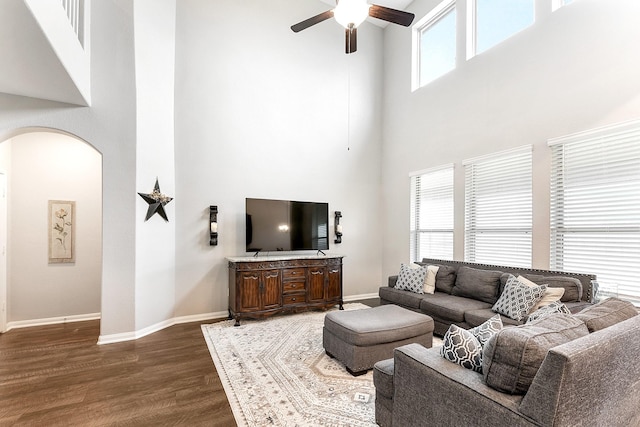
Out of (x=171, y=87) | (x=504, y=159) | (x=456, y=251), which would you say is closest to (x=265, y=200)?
(x=171, y=87)

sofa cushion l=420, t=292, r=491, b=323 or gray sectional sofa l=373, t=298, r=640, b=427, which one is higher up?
gray sectional sofa l=373, t=298, r=640, b=427

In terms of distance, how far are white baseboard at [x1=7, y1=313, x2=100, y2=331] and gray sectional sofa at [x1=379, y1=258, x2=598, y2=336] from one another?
15.1 ft

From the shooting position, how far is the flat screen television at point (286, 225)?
5035 millimetres

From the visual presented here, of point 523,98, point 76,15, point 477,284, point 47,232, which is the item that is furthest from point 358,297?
point 76,15

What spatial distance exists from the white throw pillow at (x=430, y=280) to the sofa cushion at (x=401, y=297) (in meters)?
0.23

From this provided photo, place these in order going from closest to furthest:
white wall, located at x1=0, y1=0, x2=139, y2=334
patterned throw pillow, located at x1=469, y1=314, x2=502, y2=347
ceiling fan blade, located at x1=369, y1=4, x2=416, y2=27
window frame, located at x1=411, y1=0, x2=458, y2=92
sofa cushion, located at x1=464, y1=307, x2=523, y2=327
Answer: patterned throw pillow, located at x1=469, y1=314, x2=502, y2=347 → ceiling fan blade, located at x1=369, y1=4, x2=416, y2=27 → sofa cushion, located at x1=464, y1=307, x2=523, y2=327 → white wall, located at x1=0, y1=0, x2=139, y2=334 → window frame, located at x1=411, y1=0, x2=458, y2=92

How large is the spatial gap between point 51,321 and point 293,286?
3.60 m

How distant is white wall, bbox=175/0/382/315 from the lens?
16.0 ft

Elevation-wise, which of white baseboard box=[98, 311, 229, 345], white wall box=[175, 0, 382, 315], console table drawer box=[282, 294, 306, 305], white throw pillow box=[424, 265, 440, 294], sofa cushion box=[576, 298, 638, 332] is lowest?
white baseboard box=[98, 311, 229, 345]

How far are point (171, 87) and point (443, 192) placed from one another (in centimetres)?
470

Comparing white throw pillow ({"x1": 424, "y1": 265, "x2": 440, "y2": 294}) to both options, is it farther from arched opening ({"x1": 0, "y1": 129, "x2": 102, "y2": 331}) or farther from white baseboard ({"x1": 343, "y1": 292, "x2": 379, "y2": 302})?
arched opening ({"x1": 0, "y1": 129, "x2": 102, "y2": 331})

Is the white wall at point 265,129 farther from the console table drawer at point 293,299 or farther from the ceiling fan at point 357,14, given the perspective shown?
the ceiling fan at point 357,14

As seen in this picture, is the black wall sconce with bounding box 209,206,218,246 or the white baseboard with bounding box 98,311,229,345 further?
the black wall sconce with bounding box 209,206,218,246

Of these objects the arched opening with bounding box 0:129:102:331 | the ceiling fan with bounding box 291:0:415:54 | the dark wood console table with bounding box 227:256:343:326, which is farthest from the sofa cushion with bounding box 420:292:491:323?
the arched opening with bounding box 0:129:102:331
